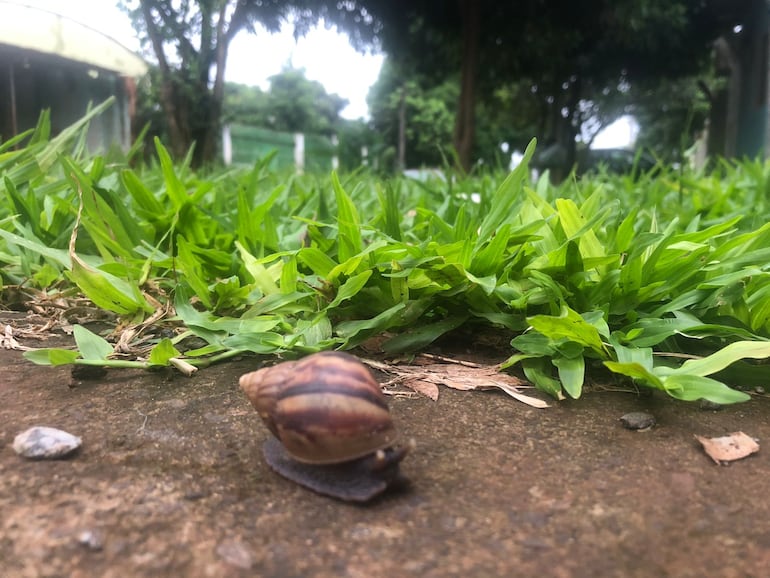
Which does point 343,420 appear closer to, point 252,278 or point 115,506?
point 115,506

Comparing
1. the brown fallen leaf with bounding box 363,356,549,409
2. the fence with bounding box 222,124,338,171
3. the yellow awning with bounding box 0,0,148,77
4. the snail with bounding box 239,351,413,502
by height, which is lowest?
the brown fallen leaf with bounding box 363,356,549,409

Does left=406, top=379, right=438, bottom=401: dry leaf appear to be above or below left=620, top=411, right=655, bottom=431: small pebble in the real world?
below

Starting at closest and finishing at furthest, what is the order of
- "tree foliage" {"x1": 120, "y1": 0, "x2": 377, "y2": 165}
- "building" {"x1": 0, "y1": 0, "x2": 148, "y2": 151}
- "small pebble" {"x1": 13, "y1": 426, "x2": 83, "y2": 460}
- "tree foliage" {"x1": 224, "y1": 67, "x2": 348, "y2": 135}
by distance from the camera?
"small pebble" {"x1": 13, "y1": 426, "x2": 83, "y2": 460} → "building" {"x1": 0, "y1": 0, "x2": 148, "y2": 151} → "tree foliage" {"x1": 120, "y1": 0, "x2": 377, "y2": 165} → "tree foliage" {"x1": 224, "y1": 67, "x2": 348, "y2": 135}

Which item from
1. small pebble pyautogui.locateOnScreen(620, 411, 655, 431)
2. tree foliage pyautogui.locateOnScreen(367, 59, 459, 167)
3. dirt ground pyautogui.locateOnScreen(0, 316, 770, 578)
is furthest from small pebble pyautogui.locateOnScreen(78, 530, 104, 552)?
tree foliage pyautogui.locateOnScreen(367, 59, 459, 167)

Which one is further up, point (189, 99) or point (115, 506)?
point (189, 99)

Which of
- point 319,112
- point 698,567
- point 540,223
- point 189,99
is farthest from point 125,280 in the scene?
point 319,112

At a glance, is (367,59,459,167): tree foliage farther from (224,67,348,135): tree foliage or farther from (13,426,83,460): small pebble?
(13,426,83,460): small pebble
